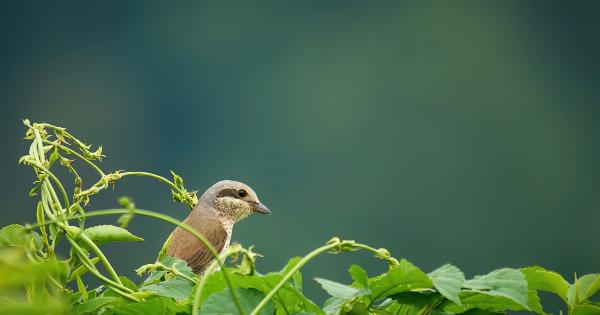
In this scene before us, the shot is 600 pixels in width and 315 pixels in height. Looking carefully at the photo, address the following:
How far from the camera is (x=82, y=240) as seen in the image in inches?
22.2

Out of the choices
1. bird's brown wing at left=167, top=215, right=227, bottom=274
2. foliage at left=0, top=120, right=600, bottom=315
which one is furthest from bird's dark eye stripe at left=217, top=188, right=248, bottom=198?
foliage at left=0, top=120, right=600, bottom=315

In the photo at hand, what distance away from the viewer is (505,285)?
1.67ft

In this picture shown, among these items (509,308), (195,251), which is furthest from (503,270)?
(195,251)

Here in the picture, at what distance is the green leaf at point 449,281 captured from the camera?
475 mm

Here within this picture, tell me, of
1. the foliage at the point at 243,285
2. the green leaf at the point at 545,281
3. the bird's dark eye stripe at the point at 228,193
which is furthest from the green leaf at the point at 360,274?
the bird's dark eye stripe at the point at 228,193

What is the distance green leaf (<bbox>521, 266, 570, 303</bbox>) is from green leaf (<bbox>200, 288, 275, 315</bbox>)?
183 mm

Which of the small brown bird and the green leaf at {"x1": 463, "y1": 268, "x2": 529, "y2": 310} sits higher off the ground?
the small brown bird

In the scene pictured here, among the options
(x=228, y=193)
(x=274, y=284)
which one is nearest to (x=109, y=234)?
(x=274, y=284)

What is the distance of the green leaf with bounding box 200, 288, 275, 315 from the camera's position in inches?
20.3

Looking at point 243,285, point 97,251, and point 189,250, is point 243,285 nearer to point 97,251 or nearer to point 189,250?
point 97,251

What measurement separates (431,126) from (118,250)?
767 centimetres

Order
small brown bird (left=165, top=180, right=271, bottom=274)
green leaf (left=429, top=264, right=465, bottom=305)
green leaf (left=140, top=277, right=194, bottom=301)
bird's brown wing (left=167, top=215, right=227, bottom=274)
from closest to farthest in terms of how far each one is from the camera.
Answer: green leaf (left=429, top=264, right=465, bottom=305) → green leaf (left=140, top=277, right=194, bottom=301) → bird's brown wing (left=167, top=215, right=227, bottom=274) → small brown bird (left=165, top=180, right=271, bottom=274)

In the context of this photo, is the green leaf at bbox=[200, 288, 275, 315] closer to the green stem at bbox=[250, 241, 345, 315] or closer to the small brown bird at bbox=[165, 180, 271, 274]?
the green stem at bbox=[250, 241, 345, 315]

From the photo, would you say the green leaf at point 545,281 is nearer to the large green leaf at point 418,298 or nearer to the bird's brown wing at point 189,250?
the large green leaf at point 418,298
